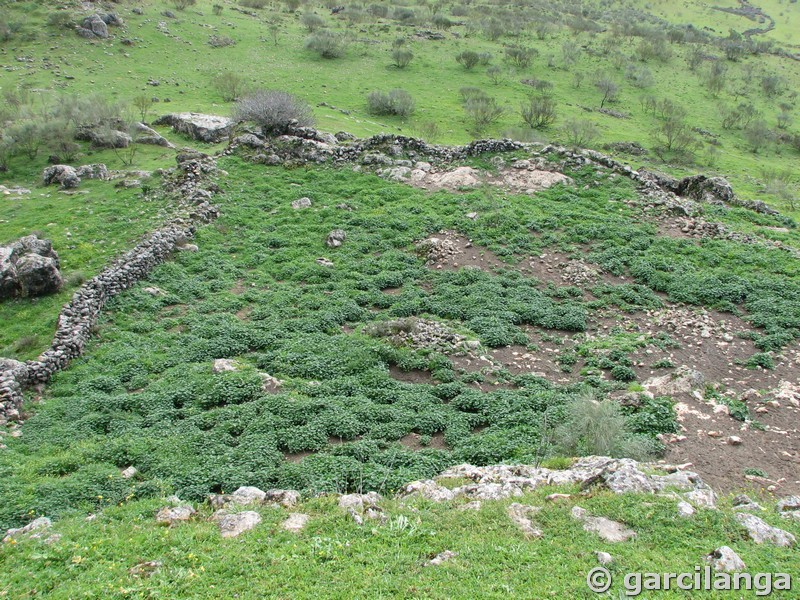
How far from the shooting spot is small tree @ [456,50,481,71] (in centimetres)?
6500

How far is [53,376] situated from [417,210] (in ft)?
53.4

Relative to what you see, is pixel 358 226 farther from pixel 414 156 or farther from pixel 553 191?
pixel 553 191

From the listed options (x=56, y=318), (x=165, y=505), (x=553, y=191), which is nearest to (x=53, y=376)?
(x=56, y=318)

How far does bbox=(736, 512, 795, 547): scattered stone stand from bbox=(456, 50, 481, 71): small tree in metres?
64.6

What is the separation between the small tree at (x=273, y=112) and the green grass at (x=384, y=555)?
1076 inches

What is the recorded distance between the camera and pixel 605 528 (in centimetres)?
913

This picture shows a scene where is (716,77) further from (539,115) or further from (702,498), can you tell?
(702,498)

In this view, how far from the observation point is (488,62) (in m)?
67.4

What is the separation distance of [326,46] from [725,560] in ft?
216

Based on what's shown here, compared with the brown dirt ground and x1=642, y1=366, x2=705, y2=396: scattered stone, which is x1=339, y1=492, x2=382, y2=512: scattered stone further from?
x1=642, y1=366, x2=705, y2=396: scattered stone

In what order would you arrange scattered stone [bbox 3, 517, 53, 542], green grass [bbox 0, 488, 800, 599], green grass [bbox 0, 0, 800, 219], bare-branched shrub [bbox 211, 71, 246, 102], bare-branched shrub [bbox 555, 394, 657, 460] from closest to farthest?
1. green grass [bbox 0, 488, 800, 599]
2. scattered stone [bbox 3, 517, 53, 542]
3. bare-branched shrub [bbox 555, 394, 657, 460]
4. bare-branched shrub [bbox 211, 71, 246, 102]
5. green grass [bbox 0, 0, 800, 219]

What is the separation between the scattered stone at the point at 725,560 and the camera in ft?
26.5

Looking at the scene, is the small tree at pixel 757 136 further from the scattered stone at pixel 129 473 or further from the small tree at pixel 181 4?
the small tree at pixel 181 4

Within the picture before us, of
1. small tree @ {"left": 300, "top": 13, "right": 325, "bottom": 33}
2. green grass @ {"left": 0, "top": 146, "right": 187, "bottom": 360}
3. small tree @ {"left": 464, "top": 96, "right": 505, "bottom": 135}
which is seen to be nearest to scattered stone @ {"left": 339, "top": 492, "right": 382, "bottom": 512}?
green grass @ {"left": 0, "top": 146, "right": 187, "bottom": 360}
